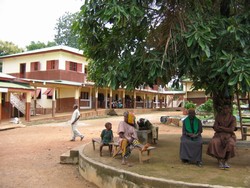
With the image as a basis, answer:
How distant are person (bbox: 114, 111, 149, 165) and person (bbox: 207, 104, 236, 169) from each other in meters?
1.46

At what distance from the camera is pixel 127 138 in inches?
270

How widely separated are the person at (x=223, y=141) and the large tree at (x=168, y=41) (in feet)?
2.09

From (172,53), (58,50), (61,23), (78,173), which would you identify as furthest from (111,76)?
(61,23)

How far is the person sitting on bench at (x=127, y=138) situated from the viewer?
6625 mm

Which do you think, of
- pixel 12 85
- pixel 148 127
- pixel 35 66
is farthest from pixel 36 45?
pixel 148 127

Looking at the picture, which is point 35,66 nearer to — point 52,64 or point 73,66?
point 52,64

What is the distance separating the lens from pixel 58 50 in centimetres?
2680

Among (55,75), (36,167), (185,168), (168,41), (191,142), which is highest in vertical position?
(55,75)

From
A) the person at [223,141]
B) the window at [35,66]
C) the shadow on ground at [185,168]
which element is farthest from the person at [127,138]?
the window at [35,66]

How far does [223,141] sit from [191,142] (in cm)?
68

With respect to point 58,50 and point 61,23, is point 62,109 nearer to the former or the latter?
point 58,50

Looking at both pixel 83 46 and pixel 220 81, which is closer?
pixel 220 81

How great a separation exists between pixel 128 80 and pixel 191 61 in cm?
154

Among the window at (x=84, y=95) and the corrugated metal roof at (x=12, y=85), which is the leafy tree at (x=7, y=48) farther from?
the corrugated metal roof at (x=12, y=85)
